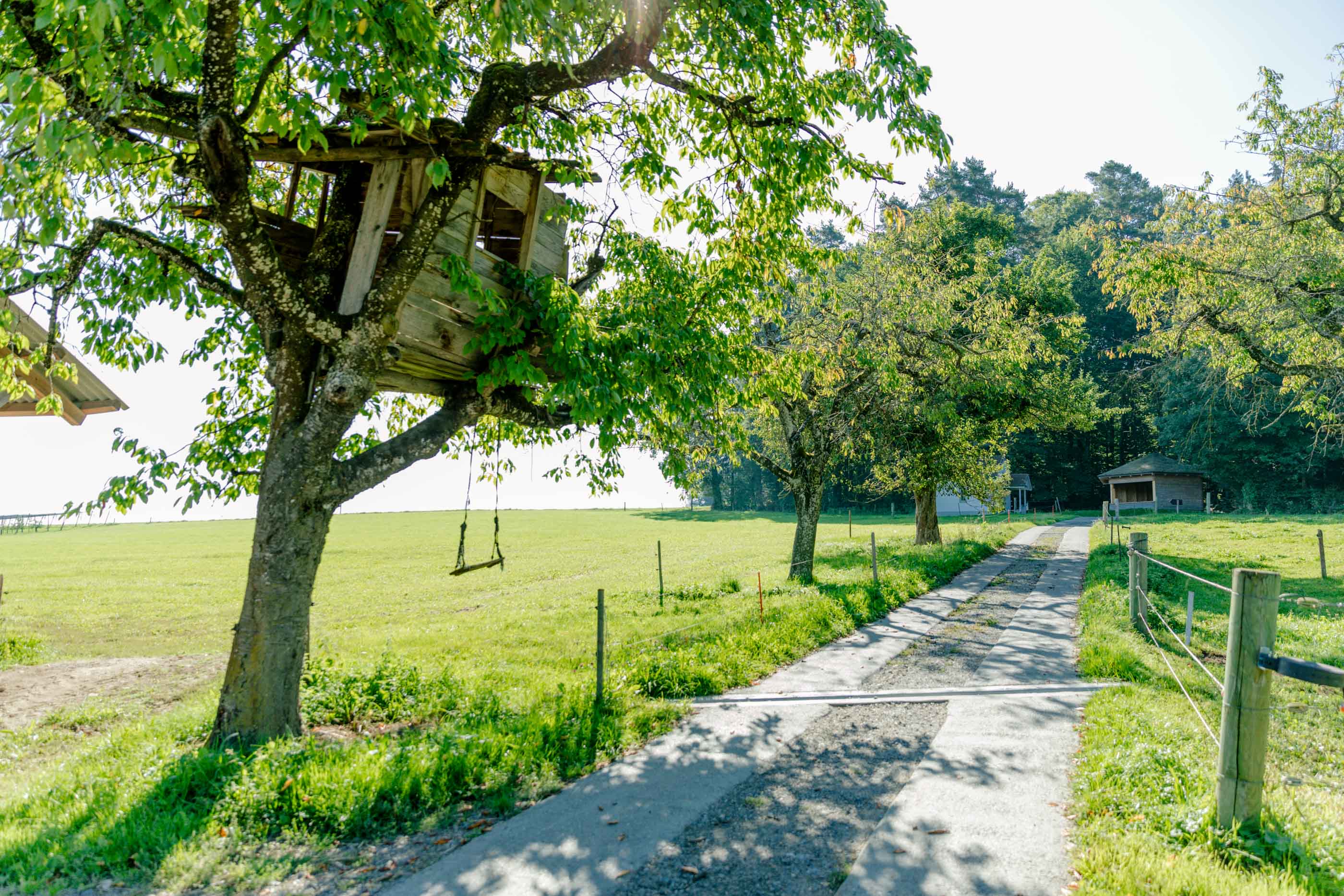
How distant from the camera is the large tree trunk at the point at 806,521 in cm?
1778

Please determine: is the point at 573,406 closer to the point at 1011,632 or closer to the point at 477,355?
the point at 477,355

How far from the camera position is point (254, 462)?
332 inches

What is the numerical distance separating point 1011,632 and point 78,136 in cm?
1245

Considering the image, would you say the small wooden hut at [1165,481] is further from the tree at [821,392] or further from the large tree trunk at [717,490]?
the tree at [821,392]

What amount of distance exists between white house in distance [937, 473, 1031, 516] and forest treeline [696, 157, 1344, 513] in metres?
1.16

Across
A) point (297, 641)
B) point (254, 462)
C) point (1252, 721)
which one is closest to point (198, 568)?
point (254, 462)

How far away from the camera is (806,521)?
18.0 metres

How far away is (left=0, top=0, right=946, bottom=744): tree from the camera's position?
539 cm

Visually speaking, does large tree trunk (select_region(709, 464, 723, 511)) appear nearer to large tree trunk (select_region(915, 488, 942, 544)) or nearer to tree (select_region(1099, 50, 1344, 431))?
large tree trunk (select_region(915, 488, 942, 544))

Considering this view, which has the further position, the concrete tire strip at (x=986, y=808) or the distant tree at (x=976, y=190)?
the distant tree at (x=976, y=190)

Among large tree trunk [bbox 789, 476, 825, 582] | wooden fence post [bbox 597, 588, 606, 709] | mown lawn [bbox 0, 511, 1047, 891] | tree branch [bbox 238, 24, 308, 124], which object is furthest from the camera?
large tree trunk [bbox 789, 476, 825, 582]

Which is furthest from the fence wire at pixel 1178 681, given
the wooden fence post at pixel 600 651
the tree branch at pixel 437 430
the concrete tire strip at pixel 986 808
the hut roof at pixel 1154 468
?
the hut roof at pixel 1154 468

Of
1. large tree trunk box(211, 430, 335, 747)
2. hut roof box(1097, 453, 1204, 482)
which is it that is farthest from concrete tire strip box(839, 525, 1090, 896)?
hut roof box(1097, 453, 1204, 482)

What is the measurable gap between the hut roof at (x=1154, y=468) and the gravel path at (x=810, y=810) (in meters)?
54.3
